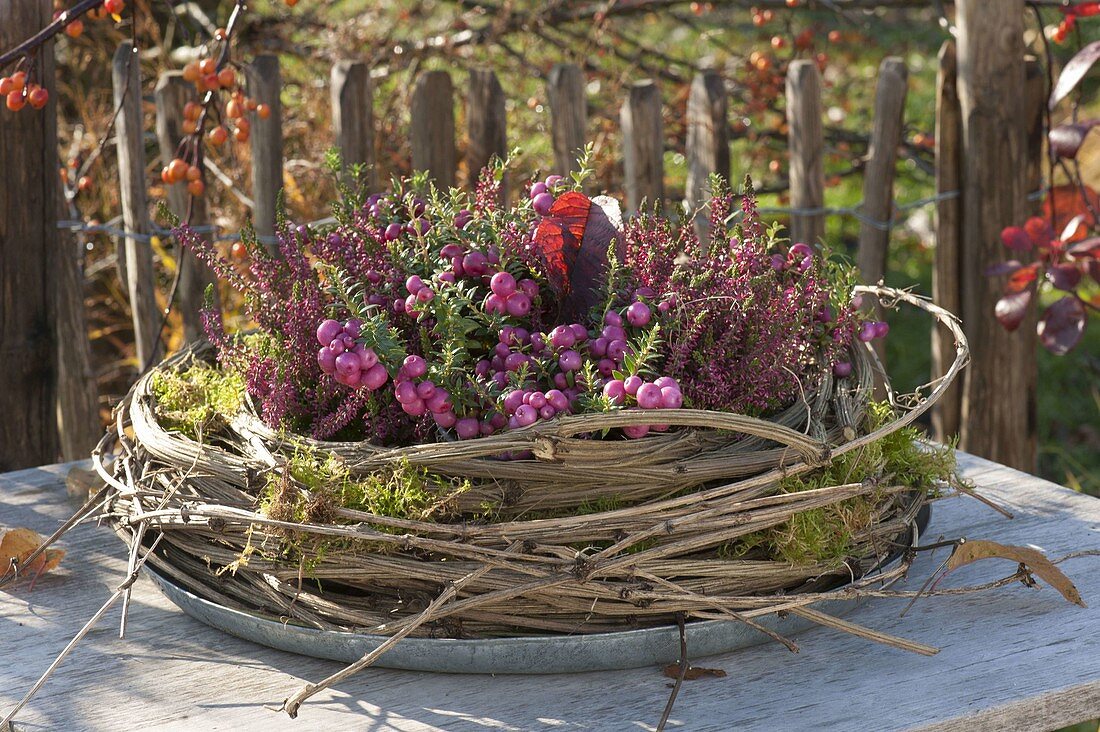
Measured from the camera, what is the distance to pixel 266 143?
8.30ft

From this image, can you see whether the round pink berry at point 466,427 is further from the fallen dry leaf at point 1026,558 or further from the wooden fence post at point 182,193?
the wooden fence post at point 182,193

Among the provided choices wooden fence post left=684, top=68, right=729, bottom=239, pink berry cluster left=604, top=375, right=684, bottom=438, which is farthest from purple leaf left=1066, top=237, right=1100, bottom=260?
pink berry cluster left=604, top=375, right=684, bottom=438

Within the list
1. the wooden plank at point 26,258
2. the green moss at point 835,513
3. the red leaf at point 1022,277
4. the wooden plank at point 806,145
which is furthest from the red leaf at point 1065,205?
the wooden plank at point 26,258

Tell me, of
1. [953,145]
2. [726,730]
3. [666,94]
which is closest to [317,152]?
[666,94]

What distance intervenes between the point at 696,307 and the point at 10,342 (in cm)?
155

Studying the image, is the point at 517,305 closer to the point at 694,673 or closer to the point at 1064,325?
the point at 694,673

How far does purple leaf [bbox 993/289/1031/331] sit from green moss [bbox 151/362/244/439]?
1.70 meters

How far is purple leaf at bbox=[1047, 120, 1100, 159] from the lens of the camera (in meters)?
2.30

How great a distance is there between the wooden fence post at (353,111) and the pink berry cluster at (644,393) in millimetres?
1562

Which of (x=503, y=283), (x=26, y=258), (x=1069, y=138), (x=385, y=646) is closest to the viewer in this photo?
(x=385, y=646)

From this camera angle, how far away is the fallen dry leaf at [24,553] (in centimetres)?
141

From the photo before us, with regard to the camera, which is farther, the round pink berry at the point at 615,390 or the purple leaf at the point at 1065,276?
the purple leaf at the point at 1065,276

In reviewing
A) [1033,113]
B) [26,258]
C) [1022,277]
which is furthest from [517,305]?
[1033,113]

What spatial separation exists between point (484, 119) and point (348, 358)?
1.64 m
